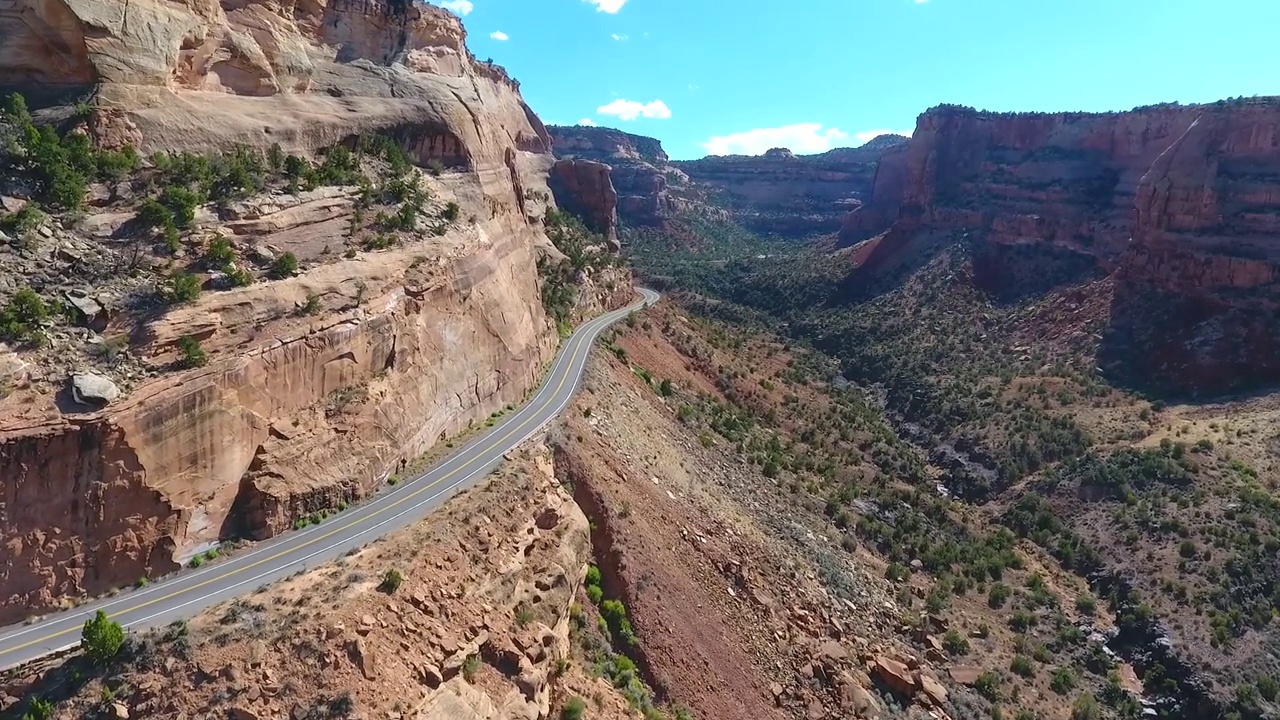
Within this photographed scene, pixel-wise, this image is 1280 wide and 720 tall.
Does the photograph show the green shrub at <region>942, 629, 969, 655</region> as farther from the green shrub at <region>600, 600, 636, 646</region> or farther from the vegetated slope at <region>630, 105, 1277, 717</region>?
the green shrub at <region>600, 600, 636, 646</region>

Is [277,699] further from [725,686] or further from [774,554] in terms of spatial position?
[774,554]

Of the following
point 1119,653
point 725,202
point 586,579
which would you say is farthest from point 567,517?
point 725,202

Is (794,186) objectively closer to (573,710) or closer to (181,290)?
(181,290)

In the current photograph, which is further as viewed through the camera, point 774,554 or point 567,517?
point 774,554

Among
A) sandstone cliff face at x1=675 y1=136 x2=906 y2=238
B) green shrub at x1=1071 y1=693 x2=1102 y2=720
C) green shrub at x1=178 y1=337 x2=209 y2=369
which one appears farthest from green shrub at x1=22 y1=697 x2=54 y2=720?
sandstone cliff face at x1=675 y1=136 x2=906 y2=238

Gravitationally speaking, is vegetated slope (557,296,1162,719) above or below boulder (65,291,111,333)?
below

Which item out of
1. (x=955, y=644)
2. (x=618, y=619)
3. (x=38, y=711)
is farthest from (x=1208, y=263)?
(x=38, y=711)
